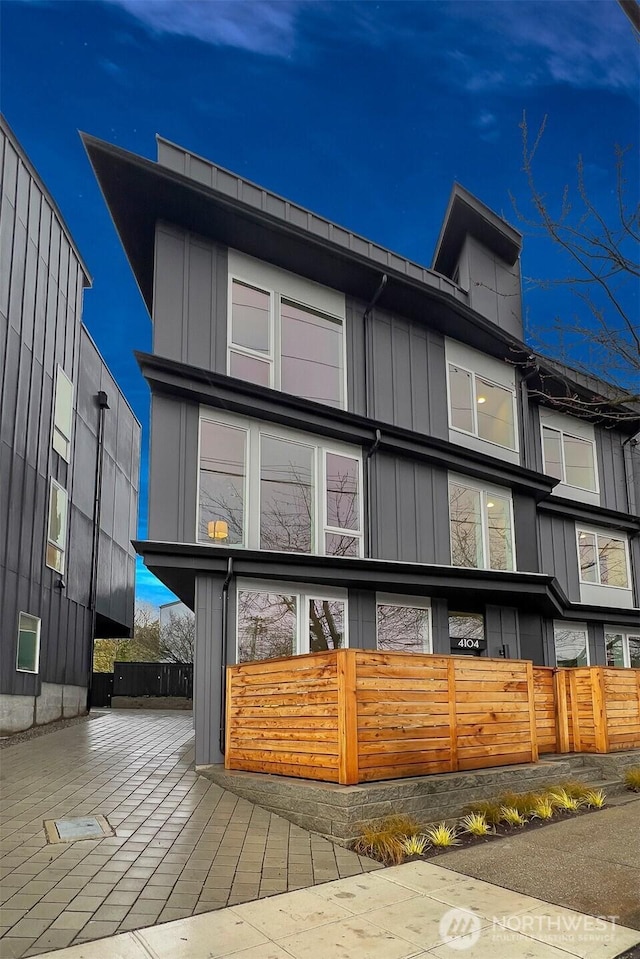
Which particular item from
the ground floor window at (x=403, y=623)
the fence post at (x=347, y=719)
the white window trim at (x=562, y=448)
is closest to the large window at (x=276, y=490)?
the ground floor window at (x=403, y=623)

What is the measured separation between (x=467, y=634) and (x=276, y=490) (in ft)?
16.2

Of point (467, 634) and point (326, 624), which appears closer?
point (326, 624)

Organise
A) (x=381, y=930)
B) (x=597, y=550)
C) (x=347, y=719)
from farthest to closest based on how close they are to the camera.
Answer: (x=597, y=550) < (x=347, y=719) < (x=381, y=930)

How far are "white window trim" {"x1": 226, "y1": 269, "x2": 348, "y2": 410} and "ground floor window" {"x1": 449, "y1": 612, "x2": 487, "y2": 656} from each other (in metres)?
4.67

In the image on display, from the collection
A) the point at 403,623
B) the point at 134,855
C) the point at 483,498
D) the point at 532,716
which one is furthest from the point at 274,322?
the point at 134,855

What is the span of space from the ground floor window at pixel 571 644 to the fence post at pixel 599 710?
4.77 metres

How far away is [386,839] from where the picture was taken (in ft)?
20.3

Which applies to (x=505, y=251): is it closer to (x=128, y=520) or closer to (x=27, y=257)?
(x=27, y=257)

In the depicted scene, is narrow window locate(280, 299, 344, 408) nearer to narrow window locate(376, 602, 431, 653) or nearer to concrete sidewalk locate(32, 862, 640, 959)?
narrow window locate(376, 602, 431, 653)

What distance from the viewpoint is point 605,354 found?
5.70 m

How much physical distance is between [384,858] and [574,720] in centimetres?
568

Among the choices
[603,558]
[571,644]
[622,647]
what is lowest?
[622,647]

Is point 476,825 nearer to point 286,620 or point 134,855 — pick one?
point 134,855

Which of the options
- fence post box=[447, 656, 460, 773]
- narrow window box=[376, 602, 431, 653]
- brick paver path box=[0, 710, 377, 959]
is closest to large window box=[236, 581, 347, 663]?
narrow window box=[376, 602, 431, 653]
